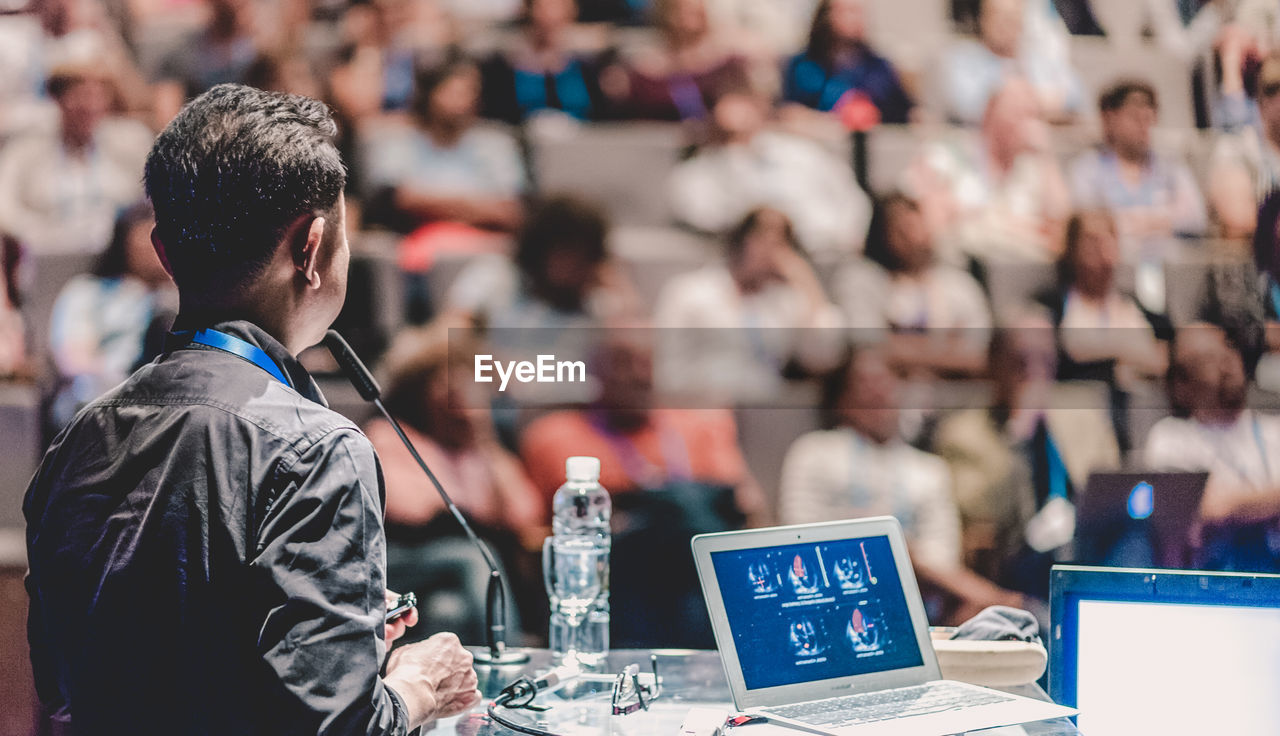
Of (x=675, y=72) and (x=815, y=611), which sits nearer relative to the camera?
(x=815, y=611)

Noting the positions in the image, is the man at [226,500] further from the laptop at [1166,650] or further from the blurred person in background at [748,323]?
the blurred person in background at [748,323]

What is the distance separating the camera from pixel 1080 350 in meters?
3.08

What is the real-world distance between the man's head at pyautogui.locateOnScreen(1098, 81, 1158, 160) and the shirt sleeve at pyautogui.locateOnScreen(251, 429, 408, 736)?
3.01m

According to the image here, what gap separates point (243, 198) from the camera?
2.93 ft

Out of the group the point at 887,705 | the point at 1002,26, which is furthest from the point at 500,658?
the point at 1002,26

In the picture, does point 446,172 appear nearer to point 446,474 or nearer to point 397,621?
point 446,474

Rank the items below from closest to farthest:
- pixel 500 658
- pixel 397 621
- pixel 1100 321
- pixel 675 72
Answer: pixel 397 621, pixel 500 658, pixel 1100 321, pixel 675 72

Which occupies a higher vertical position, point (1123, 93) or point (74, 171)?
point (1123, 93)

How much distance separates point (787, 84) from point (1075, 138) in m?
0.94

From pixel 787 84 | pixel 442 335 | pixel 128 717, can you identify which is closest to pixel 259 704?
pixel 128 717

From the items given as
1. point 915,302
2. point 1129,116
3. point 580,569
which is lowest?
point 580,569

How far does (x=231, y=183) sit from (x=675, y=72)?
2.48 m

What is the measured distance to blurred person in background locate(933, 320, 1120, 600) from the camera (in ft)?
9.57

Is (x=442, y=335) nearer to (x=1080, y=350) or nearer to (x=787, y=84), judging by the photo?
(x=787, y=84)
